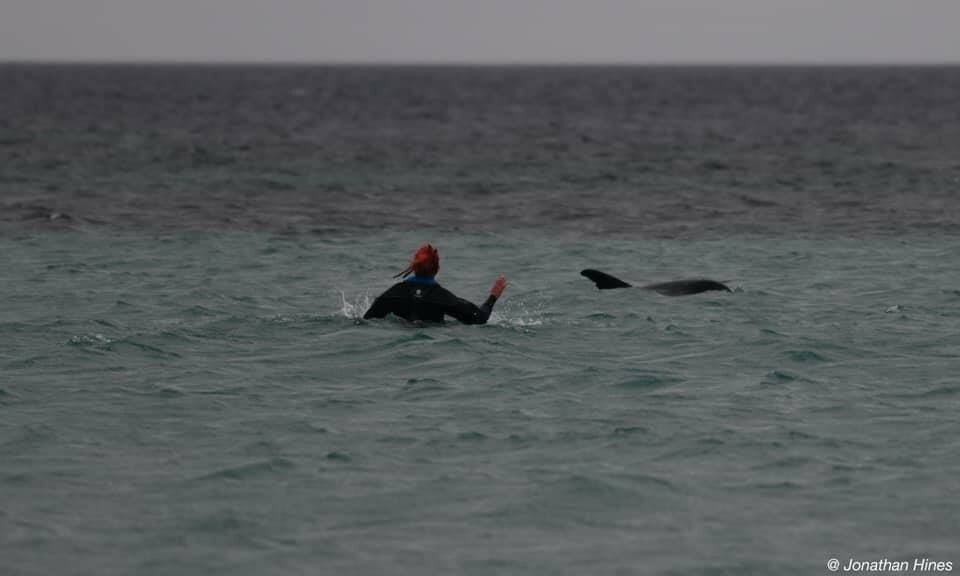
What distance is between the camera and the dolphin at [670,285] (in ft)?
66.7

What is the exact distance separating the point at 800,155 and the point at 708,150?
453 centimetres

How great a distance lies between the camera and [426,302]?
1691cm

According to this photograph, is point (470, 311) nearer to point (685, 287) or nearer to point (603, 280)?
point (603, 280)

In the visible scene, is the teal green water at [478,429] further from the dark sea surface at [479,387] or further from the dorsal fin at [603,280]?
the dorsal fin at [603,280]

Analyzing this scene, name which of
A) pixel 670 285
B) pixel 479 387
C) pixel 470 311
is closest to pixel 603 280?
pixel 670 285

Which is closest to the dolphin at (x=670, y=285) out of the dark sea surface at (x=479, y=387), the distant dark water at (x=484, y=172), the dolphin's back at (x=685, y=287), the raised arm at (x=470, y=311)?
the dolphin's back at (x=685, y=287)

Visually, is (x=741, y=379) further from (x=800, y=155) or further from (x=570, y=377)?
(x=800, y=155)

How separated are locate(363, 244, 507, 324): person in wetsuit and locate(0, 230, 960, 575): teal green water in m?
0.27

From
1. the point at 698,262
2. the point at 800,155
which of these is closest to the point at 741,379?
the point at 698,262

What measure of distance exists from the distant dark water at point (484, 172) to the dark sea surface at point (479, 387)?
0.31 metres

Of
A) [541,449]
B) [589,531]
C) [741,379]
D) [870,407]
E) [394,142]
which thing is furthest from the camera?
[394,142]

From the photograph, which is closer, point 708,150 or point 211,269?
point 211,269

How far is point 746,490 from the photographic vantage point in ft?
35.5

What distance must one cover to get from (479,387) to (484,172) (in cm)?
2953
